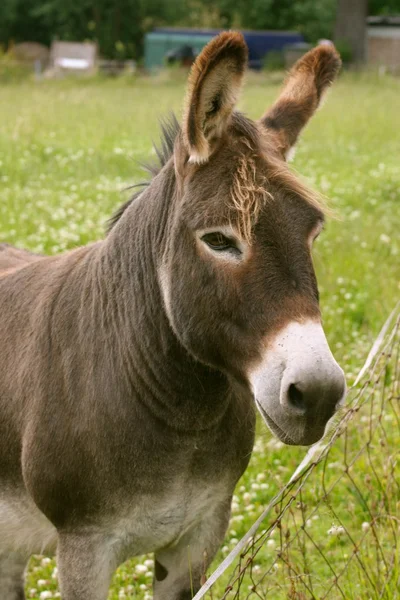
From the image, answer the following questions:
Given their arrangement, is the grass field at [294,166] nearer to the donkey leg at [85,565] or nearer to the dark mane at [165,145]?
the dark mane at [165,145]

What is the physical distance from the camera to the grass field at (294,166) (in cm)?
526

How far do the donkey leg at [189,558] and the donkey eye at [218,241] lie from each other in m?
1.09

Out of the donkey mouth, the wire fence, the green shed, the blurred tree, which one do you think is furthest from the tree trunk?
the donkey mouth

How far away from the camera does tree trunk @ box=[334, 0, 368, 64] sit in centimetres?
4409

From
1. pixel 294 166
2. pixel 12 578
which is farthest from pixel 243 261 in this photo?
pixel 294 166

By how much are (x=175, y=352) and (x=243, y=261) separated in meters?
0.58

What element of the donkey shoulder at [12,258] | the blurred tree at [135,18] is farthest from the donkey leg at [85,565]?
the blurred tree at [135,18]

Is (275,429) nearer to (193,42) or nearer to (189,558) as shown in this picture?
(189,558)

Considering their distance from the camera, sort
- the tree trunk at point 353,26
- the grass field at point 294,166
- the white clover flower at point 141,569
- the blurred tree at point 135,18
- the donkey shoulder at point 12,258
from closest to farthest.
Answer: the donkey shoulder at point 12,258 → the white clover flower at point 141,569 → the grass field at point 294,166 → the tree trunk at point 353,26 → the blurred tree at point 135,18

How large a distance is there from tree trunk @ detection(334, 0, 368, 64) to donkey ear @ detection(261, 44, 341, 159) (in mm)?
42175

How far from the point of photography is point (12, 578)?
407 centimetres

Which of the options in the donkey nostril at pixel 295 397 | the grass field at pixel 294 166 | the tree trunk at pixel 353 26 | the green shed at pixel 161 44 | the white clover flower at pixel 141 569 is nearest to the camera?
the donkey nostril at pixel 295 397

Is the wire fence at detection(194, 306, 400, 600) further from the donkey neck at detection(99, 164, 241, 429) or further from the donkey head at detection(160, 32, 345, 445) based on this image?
the donkey head at detection(160, 32, 345, 445)

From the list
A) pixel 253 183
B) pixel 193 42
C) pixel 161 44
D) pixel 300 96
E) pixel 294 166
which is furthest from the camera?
pixel 161 44
